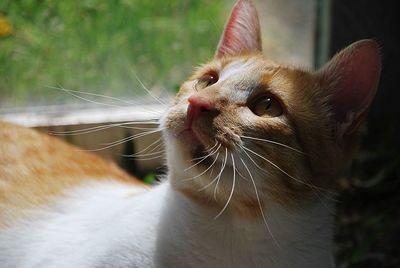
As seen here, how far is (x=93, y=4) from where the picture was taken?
7.19 ft

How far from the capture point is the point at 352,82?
129 centimetres

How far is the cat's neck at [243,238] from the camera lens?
1268 millimetres

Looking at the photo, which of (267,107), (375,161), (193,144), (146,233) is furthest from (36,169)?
(375,161)

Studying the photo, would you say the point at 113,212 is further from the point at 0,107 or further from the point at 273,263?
the point at 0,107

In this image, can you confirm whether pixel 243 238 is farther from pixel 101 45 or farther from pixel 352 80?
pixel 101 45

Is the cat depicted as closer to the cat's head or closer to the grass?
the cat's head

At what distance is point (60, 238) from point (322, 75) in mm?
699

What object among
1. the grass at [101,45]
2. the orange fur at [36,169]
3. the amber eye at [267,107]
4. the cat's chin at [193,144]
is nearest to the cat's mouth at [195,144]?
the cat's chin at [193,144]

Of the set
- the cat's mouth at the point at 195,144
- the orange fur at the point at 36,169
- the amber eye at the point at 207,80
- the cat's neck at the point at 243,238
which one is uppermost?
the orange fur at the point at 36,169

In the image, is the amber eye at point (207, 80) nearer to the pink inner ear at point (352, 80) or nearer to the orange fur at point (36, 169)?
the pink inner ear at point (352, 80)

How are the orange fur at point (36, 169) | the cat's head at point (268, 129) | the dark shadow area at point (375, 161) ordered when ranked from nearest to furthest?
1. the cat's head at point (268, 129)
2. the orange fur at point (36, 169)
3. the dark shadow area at point (375, 161)

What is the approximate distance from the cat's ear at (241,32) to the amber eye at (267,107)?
0.87 feet

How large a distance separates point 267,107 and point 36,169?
0.71 m

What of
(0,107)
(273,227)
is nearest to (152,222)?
(273,227)
